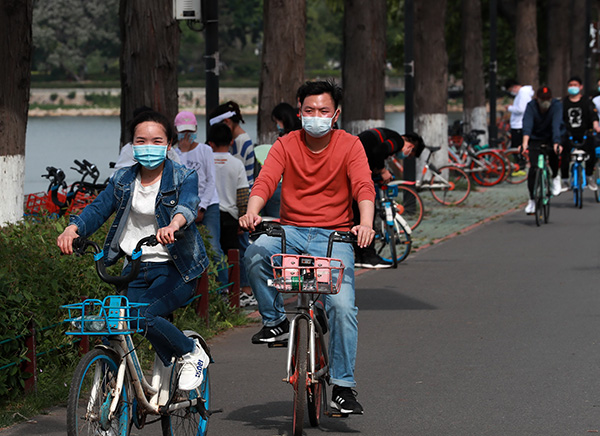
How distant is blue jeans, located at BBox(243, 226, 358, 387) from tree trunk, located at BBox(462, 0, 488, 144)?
28.5 m

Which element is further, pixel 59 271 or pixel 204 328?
pixel 204 328

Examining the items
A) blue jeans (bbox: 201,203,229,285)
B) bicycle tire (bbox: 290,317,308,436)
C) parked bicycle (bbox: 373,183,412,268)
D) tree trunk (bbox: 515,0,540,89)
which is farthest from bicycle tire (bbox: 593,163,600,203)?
bicycle tire (bbox: 290,317,308,436)

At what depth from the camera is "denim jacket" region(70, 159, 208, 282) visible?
19.5 ft

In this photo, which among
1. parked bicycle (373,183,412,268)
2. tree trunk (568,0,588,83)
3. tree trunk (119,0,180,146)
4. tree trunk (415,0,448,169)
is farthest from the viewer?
tree trunk (568,0,588,83)

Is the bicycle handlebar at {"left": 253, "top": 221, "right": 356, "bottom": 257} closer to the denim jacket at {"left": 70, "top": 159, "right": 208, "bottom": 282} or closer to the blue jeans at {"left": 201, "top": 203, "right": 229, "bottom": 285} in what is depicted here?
the denim jacket at {"left": 70, "top": 159, "right": 208, "bottom": 282}

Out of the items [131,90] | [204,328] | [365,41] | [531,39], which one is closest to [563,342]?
[204,328]

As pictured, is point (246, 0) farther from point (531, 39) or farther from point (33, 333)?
point (33, 333)

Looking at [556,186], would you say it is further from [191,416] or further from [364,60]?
[191,416]

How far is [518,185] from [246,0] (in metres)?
92.1

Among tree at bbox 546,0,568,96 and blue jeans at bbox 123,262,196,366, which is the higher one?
tree at bbox 546,0,568,96

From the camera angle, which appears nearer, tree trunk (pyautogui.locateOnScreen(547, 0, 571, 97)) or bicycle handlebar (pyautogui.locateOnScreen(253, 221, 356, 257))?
bicycle handlebar (pyautogui.locateOnScreen(253, 221, 356, 257))

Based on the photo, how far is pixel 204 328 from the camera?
31.8 ft

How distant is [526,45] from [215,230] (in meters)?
25.9

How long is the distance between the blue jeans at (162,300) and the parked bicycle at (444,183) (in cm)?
1598
